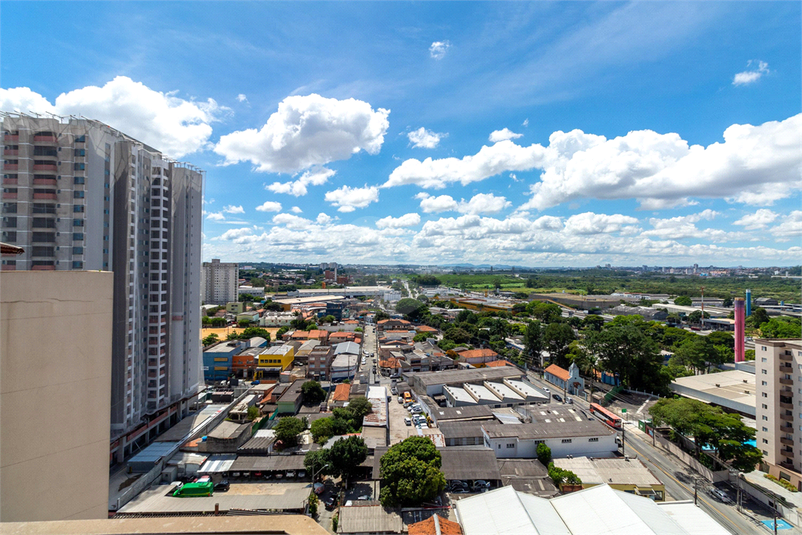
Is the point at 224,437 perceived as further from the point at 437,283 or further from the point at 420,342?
the point at 437,283

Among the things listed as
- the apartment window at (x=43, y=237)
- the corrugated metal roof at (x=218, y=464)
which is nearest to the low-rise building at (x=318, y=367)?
the corrugated metal roof at (x=218, y=464)

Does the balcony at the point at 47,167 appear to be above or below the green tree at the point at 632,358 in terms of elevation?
above

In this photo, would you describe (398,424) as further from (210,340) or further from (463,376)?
(210,340)

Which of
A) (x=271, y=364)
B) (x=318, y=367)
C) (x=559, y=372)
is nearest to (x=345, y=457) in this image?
(x=318, y=367)

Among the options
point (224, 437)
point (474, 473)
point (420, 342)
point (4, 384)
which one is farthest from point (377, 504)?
point (420, 342)

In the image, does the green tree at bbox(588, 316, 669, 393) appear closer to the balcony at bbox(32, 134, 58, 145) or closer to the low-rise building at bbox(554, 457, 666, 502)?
the low-rise building at bbox(554, 457, 666, 502)

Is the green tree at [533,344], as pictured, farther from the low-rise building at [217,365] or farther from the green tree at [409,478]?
the low-rise building at [217,365]
